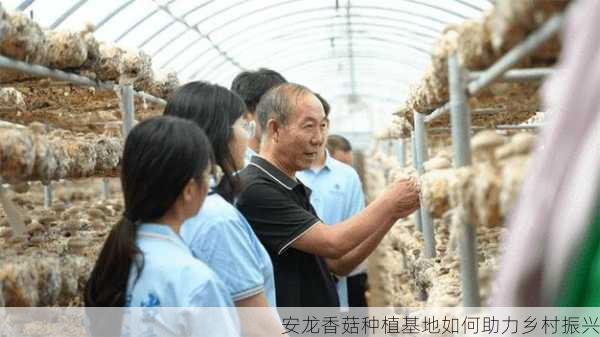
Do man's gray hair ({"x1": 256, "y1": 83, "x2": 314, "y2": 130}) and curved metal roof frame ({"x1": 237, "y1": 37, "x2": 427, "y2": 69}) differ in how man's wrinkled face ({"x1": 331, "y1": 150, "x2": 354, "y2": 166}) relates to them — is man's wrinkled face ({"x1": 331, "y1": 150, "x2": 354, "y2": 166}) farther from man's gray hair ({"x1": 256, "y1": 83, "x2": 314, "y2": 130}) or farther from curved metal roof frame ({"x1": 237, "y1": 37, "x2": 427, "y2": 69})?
curved metal roof frame ({"x1": 237, "y1": 37, "x2": 427, "y2": 69})

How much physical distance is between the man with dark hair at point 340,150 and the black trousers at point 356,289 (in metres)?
1.78

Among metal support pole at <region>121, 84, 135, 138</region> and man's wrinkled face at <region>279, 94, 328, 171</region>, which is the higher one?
metal support pole at <region>121, 84, 135, 138</region>

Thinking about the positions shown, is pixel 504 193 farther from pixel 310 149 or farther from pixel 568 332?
pixel 310 149

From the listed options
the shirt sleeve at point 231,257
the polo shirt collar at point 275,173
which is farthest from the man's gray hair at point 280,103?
the shirt sleeve at point 231,257

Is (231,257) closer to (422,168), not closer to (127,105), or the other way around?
(422,168)

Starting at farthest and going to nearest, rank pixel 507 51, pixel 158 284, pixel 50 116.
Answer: pixel 50 116
pixel 158 284
pixel 507 51

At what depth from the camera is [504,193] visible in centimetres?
152

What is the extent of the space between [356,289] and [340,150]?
1.96 meters

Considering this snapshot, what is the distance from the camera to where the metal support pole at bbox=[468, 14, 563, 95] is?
1.41 meters

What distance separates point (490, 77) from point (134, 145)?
3.65ft

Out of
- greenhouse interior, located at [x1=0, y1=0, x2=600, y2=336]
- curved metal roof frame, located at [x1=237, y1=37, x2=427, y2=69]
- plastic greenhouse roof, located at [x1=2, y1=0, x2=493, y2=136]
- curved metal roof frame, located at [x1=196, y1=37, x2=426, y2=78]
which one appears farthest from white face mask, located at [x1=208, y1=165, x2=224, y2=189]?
curved metal roof frame, located at [x1=237, y1=37, x2=427, y2=69]

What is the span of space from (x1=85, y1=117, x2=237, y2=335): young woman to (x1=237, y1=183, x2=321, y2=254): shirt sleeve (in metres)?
0.90

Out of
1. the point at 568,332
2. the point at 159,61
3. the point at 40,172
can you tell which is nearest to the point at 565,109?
the point at 568,332

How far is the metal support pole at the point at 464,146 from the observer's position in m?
2.01
